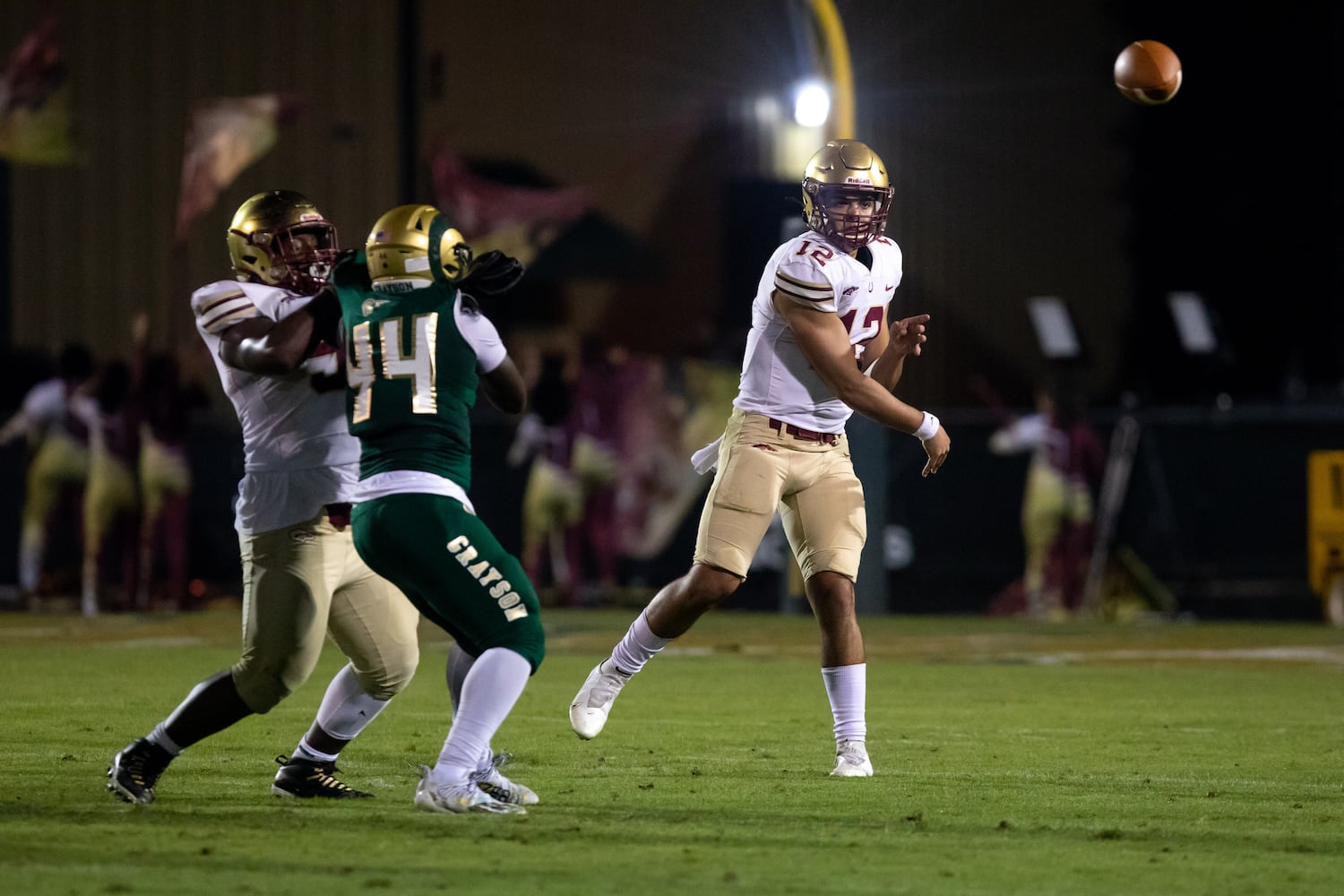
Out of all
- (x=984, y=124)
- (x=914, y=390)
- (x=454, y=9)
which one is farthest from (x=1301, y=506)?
(x=454, y=9)

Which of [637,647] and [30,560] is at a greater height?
[637,647]

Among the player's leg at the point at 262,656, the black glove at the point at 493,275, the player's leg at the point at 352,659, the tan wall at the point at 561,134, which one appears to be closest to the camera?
the black glove at the point at 493,275

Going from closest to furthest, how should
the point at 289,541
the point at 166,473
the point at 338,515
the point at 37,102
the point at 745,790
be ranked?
the point at 289,541
the point at 338,515
the point at 745,790
the point at 166,473
the point at 37,102

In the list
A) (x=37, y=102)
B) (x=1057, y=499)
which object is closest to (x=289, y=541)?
(x=1057, y=499)

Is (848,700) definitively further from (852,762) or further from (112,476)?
(112,476)

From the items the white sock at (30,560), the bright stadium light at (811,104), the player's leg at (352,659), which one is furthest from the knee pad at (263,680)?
the white sock at (30,560)

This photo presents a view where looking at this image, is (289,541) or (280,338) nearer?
(280,338)

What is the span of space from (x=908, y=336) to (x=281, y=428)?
7.90ft

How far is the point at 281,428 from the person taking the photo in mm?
6789

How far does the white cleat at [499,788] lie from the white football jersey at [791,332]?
6.31 feet

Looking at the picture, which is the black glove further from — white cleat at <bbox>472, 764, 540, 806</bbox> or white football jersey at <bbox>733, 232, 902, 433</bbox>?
white football jersey at <bbox>733, 232, 902, 433</bbox>

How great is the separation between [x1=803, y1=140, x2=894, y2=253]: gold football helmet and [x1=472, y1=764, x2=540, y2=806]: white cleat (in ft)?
8.10

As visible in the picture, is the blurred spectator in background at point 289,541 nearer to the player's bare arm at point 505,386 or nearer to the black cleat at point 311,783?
the black cleat at point 311,783

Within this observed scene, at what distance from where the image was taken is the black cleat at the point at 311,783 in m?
6.78
